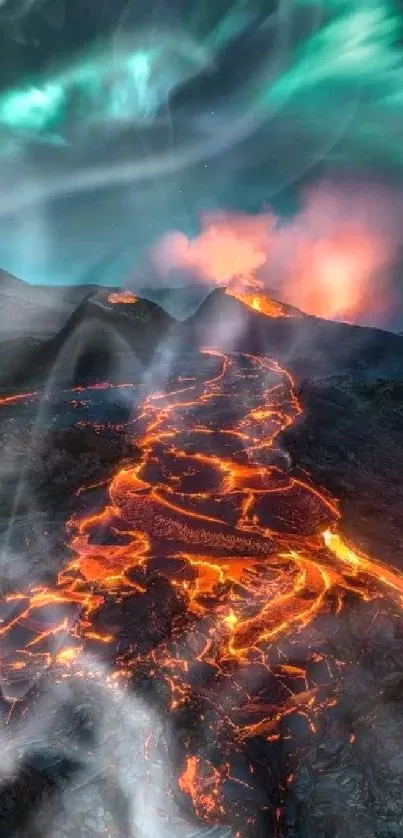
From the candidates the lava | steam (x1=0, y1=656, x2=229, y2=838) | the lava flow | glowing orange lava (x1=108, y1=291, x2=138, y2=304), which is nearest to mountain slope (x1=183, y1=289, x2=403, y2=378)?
the lava

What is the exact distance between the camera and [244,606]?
7.84m

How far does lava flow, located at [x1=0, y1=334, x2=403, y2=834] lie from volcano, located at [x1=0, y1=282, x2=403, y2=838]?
1.2 inches

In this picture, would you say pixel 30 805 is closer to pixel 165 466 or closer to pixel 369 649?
pixel 369 649

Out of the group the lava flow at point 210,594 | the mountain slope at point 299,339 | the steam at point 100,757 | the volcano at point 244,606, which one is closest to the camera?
the steam at point 100,757

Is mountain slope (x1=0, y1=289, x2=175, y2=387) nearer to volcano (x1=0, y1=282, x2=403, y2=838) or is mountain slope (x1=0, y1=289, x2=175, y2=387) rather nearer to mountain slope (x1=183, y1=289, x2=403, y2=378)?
mountain slope (x1=183, y1=289, x2=403, y2=378)

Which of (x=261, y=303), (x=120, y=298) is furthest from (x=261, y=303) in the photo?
(x=120, y=298)

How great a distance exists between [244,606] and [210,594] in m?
0.67

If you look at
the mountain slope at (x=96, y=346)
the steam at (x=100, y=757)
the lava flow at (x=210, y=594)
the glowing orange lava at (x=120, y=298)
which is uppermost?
the glowing orange lava at (x=120, y=298)

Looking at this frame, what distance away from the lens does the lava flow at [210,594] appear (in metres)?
6.02

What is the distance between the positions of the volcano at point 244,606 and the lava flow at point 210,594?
3 centimetres

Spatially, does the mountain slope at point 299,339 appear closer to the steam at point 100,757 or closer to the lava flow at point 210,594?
the lava flow at point 210,594

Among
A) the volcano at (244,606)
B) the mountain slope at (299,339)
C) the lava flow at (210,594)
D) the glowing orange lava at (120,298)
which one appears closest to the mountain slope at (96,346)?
the glowing orange lava at (120,298)

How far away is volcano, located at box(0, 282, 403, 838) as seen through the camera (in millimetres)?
5125

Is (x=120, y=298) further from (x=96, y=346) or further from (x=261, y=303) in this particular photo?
(x=261, y=303)
